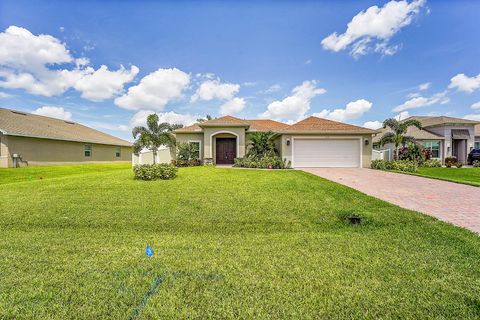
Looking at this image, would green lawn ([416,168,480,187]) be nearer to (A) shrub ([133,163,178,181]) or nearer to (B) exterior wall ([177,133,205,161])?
(A) shrub ([133,163,178,181])

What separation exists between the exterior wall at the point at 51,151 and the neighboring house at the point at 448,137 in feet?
97.8

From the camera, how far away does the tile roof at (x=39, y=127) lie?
57.4 ft

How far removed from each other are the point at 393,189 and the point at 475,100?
84.7 feet

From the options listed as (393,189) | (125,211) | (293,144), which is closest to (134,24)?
(125,211)

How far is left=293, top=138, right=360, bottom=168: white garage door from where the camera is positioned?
56.9 feet

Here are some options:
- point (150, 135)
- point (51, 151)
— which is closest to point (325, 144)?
point (150, 135)

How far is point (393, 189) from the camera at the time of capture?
8547 millimetres

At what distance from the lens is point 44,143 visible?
19.1m

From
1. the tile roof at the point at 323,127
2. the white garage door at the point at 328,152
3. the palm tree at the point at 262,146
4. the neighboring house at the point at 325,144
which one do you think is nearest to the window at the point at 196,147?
the palm tree at the point at 262,146

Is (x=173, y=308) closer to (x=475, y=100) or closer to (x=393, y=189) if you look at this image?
(x=393, y=189)

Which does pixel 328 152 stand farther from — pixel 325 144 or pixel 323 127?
pixel 323 127

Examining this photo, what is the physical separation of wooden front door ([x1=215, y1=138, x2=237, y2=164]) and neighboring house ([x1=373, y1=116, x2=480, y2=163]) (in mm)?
14943

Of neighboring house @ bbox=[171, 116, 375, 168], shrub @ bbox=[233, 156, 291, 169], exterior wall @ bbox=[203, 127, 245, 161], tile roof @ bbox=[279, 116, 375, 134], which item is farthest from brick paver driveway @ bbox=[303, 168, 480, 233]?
exterior wall @ bbox=[203, 127, 245, 161]

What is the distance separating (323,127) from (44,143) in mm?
23623
